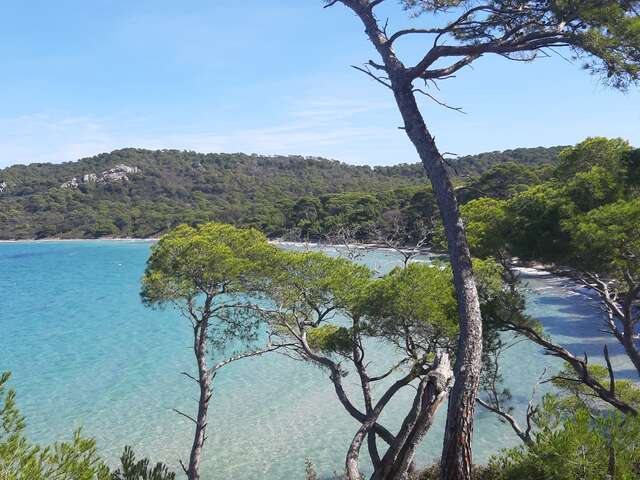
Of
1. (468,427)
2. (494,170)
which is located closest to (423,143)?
(468,427)

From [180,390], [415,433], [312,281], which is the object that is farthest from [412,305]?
[180,390]

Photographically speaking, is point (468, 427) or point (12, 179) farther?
point (12, 179)

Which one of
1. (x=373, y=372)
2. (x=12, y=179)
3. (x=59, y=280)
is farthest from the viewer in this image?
(x=12, y=179)

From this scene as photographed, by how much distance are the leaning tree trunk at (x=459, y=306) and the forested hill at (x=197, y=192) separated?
51.0 meters

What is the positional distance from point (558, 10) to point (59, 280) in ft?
170

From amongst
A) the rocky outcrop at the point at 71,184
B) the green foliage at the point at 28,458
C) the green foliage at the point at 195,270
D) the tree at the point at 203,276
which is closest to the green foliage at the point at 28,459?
the green foliage at the point at 28,458

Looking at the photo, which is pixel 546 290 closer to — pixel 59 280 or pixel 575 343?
pixel 575 343

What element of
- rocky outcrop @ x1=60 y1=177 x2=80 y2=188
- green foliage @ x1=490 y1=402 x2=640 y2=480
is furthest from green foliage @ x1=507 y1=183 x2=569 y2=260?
rocky outcrop @ x1=60 y1=177 x2=80 y2=188

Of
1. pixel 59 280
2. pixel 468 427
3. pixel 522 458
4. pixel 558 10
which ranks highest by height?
pixel 558 10

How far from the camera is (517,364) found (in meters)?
17.4

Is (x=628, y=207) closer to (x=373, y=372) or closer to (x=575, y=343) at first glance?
(x=373, y=372)

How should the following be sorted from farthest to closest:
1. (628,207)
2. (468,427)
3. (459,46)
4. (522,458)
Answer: (628,207), (522,458), (459,46), (468,427)

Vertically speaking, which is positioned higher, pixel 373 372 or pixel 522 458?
pixel 522 458

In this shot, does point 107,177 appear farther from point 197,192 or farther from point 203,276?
point 203,276
